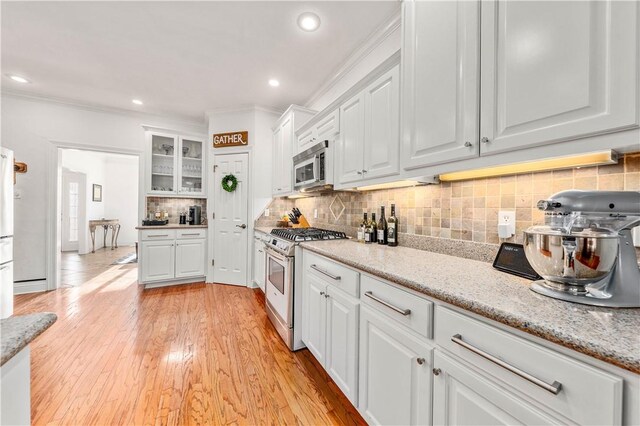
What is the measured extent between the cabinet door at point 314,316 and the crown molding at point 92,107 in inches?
149

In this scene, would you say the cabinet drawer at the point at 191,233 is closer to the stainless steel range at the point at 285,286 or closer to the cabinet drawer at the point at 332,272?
the stainless steel range at the point at 285,286

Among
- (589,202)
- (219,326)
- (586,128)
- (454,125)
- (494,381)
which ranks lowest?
(219,326)

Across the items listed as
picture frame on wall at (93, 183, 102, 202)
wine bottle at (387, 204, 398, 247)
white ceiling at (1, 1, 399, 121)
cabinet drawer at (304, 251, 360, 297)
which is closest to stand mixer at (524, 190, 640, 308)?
cabinet drawer at (304, 251, 360, 297)

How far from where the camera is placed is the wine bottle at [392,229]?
1879mm

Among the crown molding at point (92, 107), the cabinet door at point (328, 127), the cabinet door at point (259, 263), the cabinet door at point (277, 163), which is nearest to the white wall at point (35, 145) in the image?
the crown molding at point (92, 107)

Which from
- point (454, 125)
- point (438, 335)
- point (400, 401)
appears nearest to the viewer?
point (438, 335)

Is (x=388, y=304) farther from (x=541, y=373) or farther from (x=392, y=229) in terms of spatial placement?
(x=392, y=229)

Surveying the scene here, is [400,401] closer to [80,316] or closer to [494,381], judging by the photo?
[494,381]

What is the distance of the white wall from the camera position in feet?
11.1

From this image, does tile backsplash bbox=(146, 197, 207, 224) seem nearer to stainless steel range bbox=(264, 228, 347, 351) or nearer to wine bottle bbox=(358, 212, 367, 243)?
stainless steel range bbox=(264, 228, 347, 351)

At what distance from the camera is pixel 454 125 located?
1.15 metres

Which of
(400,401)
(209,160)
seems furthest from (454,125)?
(209,160)

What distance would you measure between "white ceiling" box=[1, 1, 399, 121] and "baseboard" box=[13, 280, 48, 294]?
8.42ft

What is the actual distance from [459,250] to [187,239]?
3744 millimetres
